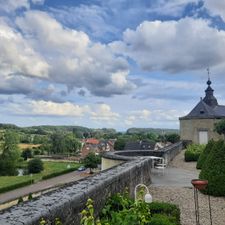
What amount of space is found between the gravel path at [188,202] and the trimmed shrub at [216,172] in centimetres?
22

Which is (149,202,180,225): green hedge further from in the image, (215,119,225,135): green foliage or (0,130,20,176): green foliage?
(0,130,20,176): green foliage

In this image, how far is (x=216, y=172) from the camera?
8.69 m

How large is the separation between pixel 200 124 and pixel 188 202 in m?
26.6

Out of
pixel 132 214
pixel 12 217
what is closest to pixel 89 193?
pixel 132 214

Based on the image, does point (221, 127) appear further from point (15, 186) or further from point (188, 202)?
point (15, 186)

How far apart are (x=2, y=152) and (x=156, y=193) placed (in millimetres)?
66996

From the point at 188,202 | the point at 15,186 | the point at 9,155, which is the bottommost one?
the point at 15,186

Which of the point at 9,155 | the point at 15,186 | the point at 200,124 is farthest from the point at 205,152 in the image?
the point at 9,155

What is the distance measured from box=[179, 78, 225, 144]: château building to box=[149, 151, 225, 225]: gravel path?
24.4 m

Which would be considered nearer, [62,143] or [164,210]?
[164,210]

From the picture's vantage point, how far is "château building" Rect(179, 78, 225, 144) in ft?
108

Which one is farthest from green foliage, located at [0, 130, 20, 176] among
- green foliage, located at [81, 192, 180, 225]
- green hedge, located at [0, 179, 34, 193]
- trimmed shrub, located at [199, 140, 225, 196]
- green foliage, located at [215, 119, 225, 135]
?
green foliage, located at [81, 192, 180, 225]

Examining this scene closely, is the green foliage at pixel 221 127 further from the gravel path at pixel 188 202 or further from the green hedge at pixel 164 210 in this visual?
the green hedge at pixel 164 210

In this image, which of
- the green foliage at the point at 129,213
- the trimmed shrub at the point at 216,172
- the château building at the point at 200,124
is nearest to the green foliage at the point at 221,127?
the château building at the point at 200,124
